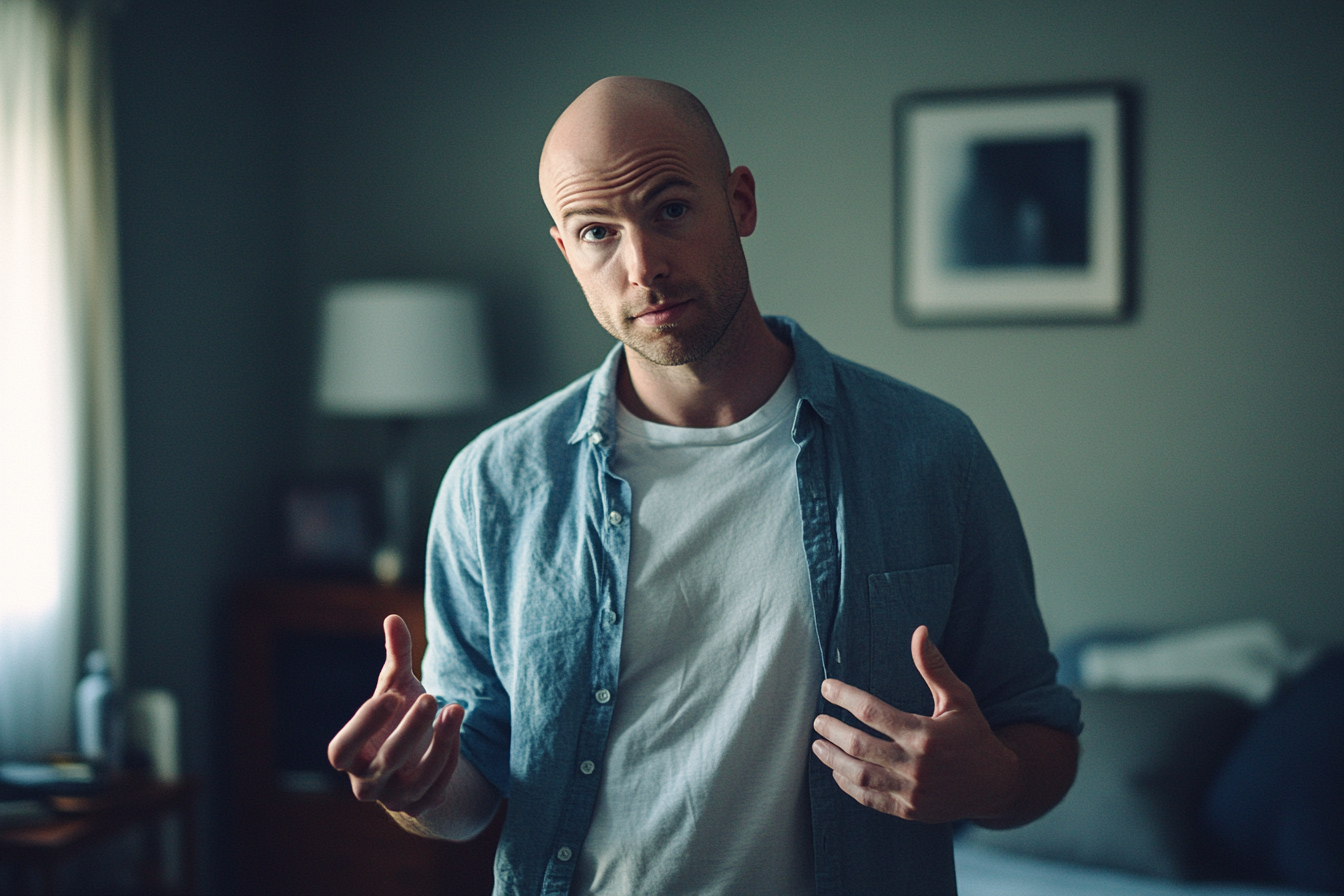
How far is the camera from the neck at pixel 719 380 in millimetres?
1163

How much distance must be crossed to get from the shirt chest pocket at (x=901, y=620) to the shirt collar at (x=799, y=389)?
0.60 ft

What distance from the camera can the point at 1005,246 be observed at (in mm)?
2908

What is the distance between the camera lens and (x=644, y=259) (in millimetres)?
1082

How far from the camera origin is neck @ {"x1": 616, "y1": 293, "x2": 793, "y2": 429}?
1163mm

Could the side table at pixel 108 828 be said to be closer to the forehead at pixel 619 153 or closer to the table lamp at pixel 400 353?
the table lamp at pixel 400 353

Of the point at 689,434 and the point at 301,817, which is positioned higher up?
the point at 689,434

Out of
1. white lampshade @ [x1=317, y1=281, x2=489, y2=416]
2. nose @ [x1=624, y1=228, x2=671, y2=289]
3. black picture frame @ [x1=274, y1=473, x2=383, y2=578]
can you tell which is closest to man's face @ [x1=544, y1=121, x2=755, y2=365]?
nose @ [x1=624, y1=228, x2=671, y2=289]

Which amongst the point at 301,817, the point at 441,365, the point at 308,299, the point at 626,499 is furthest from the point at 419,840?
the point at 626,499

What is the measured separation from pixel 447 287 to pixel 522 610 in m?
1.93

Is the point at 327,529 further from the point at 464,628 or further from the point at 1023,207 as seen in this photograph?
the point at 1023,207

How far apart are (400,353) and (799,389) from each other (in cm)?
191

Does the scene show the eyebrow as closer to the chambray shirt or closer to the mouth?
the mouth

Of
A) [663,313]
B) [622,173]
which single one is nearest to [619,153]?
[622,173]

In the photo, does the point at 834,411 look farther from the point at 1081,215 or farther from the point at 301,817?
the point at 301,817
